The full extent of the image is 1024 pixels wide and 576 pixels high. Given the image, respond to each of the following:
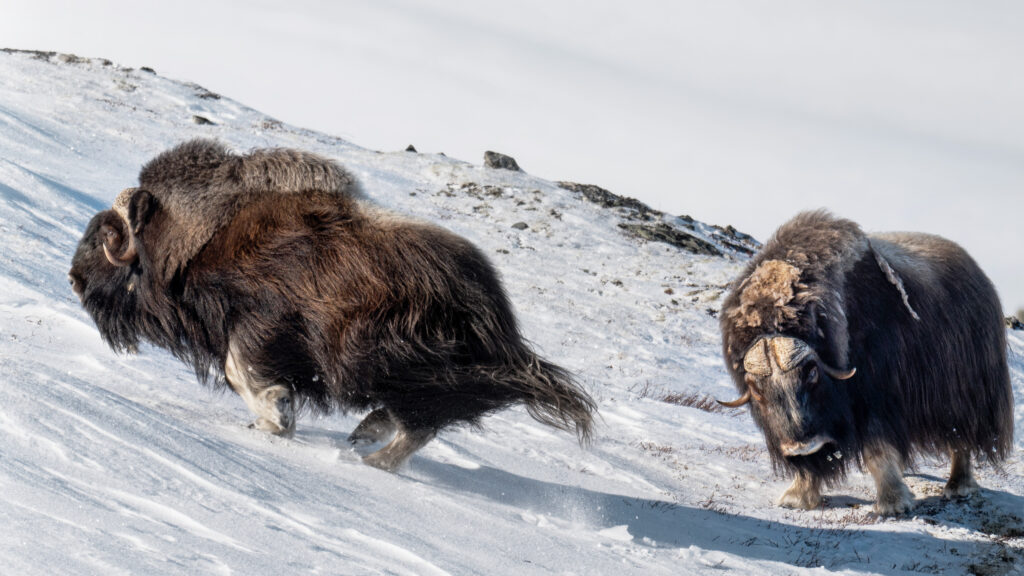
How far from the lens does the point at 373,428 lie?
4172mm

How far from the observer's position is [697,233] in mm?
17609

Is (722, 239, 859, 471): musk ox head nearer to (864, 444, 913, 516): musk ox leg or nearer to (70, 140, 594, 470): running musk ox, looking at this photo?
(864, 444, 913, 516): musk ox leg

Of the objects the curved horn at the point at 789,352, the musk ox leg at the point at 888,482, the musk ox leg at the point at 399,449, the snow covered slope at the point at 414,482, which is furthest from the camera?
the musk ox leg at the point at 888,482

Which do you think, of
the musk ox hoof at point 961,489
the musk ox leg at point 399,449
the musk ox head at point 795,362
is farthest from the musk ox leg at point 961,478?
the musk ox leg at point 399,449

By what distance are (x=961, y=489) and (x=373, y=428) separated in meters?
3.59

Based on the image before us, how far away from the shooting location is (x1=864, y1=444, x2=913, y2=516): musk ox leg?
525cm

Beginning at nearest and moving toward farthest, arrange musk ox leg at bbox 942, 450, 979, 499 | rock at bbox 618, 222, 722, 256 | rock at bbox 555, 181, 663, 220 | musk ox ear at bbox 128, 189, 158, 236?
musk ox ear at bbox 128, 189, 158, 236
musk ox leg at bbox 942, 450, 979, 499
rock at bbox 618, 222, 722, 256
rock at bbox 555, 181, 663, 220

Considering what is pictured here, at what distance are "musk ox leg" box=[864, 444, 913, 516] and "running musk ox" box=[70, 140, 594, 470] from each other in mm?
2014

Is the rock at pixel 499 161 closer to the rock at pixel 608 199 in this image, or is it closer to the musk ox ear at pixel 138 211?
the rock at pixel 608 199

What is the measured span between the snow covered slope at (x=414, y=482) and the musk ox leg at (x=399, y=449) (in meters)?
0.10

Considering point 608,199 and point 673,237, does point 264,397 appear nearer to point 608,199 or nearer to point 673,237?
point 673,237

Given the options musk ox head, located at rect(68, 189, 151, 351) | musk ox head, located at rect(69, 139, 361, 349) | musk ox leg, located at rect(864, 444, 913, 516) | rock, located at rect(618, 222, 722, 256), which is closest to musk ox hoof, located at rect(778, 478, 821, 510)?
musk ox leg, located at rect(864, 444, 913, 516)

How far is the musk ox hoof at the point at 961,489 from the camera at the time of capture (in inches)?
229

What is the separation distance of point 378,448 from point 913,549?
8.26ft
